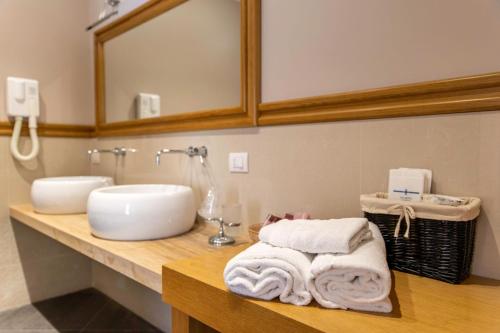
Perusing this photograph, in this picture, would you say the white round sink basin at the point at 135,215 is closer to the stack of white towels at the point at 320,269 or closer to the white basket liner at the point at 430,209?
the stack of white towels at the point at 320,269

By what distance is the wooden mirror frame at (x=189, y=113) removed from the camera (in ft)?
4.26

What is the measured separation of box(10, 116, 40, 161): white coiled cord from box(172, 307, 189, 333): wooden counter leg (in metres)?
1.58

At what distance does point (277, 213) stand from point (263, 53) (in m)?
0.60

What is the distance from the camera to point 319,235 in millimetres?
721

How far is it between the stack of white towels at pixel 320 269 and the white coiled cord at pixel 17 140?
174 cm

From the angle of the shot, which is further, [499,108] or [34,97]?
[34,97]

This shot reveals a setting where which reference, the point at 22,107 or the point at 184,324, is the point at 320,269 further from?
the point at 22,107

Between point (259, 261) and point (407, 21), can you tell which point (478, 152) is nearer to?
point (407, 21)

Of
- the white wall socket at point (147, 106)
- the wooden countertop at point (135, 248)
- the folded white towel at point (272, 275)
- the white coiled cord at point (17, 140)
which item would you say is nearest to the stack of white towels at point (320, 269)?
the folded white towel at point (272, 275)

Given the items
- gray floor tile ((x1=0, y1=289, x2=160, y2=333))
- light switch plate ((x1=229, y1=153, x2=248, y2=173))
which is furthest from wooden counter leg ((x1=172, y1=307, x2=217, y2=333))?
gray floor tile ((x1=0, y1=289, x2=160, y2=333))

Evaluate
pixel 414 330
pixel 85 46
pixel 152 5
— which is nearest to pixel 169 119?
pixel 152 5

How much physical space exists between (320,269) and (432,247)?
337 millimetres

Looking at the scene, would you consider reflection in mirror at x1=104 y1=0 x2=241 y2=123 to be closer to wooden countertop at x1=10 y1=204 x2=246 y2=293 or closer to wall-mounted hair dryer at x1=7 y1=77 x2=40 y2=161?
wall-mounted hair dryer at x1=7 y1=77 x2=40 y2=161

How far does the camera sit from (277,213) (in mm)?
1265
